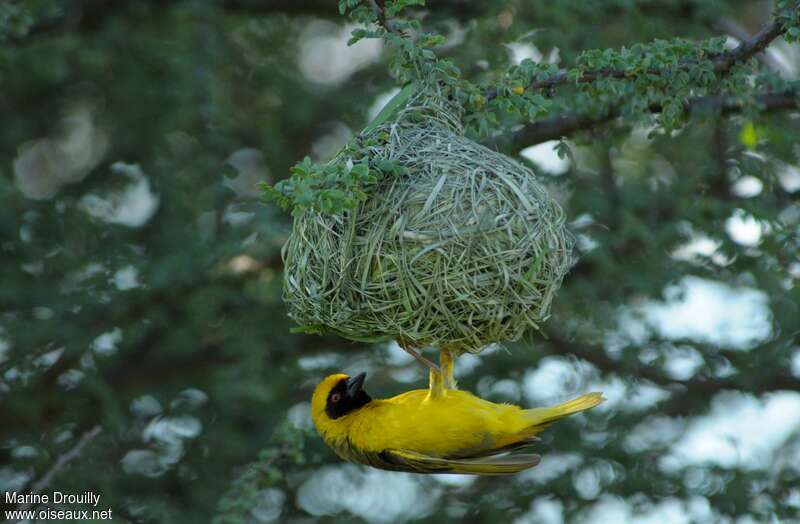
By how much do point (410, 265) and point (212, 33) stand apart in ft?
8.78

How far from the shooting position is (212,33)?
15.6 ft

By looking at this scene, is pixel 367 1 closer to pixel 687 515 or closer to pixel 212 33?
pixel 212 33

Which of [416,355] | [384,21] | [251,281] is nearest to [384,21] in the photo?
[384,21]

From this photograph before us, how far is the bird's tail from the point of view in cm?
309

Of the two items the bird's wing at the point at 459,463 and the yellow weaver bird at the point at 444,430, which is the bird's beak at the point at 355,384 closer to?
the yellow weaver bird at the point at 444,430

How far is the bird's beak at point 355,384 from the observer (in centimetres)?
327

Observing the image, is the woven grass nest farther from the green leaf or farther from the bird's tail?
the bird's tail

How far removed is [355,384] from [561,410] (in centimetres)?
64

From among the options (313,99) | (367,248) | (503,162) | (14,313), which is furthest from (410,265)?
(313,99)

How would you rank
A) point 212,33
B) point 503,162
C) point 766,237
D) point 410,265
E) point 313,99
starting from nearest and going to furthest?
point 410,265 → point 503,162 → point 766,237 → point 212,33 → point 313,99

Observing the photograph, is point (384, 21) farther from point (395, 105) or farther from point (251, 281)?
point (251, 281)

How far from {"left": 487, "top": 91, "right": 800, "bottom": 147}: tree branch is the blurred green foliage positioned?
0.13 metres

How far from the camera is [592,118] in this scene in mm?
3562

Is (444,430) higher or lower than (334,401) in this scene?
higher
